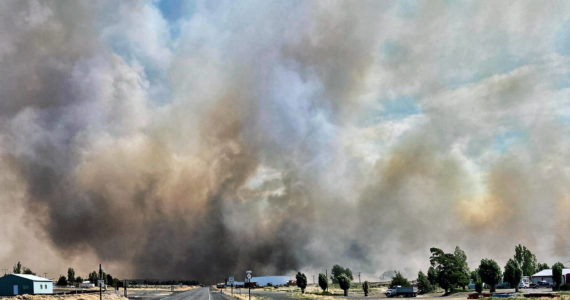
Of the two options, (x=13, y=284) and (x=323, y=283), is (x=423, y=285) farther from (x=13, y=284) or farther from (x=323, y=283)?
(x=13, y=284)

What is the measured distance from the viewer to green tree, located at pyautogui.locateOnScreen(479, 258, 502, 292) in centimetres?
11292

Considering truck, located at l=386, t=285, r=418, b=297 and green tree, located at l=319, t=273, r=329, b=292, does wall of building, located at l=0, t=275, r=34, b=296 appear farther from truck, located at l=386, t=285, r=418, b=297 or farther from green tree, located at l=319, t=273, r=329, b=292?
truck, located at l=386, t=285, r=418, b=297

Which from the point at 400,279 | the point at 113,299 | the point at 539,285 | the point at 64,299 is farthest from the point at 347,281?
the point at 64,299

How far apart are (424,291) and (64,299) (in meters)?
92.0

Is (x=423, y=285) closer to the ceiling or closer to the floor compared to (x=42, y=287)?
closer to the floor

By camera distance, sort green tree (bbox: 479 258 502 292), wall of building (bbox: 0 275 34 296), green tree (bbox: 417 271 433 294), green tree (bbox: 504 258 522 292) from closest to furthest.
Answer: green tree (bbox: 479 258 502 292) < green tree (bbox: 504 258 522 292) < wall of building (bbox: 0 275 34 296) < green tree (bbox: 417 271 433 294)

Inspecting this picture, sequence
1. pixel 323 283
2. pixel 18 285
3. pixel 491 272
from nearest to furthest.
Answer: pixel 491 272 → pixel 18 285 → pixel 323 283

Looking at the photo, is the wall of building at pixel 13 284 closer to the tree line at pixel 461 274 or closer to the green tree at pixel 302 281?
the green tree at pixel 302 281

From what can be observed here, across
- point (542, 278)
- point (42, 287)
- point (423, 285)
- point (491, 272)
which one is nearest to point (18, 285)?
point (42, 287)

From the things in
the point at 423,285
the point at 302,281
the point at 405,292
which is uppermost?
the point at 405,292

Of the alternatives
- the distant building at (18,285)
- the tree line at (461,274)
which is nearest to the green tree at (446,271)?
the tree line at (461,274)

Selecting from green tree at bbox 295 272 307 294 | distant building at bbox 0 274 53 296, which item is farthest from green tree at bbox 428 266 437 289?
distant building at bbox 0 274 53 296

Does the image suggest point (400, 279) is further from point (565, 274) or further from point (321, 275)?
point (565, 274)

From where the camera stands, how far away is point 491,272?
113500 millimetres
